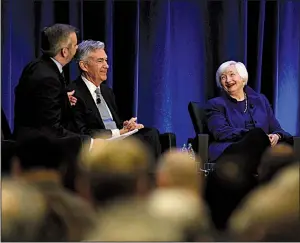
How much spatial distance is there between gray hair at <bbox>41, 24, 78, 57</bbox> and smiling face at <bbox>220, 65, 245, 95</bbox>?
3.42 feet

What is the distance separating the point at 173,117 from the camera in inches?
79.4

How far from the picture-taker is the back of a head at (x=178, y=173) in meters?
0.43

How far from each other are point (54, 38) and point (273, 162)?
0.65 metres

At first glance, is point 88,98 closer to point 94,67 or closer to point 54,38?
point 94,67

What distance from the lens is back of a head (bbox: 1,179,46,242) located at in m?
0.41

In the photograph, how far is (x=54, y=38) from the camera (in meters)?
0.99

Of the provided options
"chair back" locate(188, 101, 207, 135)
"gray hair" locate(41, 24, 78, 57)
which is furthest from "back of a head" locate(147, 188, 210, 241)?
"chair back" locate(188, 101, 207, 135)

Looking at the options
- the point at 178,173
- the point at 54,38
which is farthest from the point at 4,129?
the point at 54,38

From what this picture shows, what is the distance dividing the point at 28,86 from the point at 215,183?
1.30ft

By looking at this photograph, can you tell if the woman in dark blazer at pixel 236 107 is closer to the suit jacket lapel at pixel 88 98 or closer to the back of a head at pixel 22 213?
the suit jacket lapel at pixel 88 98

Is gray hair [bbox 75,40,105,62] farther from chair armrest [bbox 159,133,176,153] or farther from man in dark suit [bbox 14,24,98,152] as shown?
chair armrest [bbox 159,133,176,153]

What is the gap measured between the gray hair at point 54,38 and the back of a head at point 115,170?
0.55m

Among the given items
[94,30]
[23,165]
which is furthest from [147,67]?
[23,165]

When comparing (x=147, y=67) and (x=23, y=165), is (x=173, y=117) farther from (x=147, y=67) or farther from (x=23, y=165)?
(x=23, y=165)
